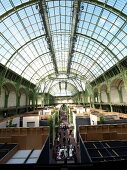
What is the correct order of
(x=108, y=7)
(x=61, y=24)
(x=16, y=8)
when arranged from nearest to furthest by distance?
(x=16, y=8), (x=108, y=7), (x=61, y=24)

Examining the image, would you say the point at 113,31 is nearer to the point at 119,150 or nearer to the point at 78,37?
the point at 78,37

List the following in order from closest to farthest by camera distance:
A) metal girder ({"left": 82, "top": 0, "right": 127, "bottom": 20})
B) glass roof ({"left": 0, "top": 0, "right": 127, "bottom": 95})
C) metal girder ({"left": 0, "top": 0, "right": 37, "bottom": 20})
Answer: metal girder ({"left": 0, "top": 0, "right": 37, "bottom": 20}), metal girder ({"left": 82, "top": 0, "right": 127, "bottom": 20}), glass roof ({"left": 0, "top": 0, "right": 127, "bottom": 95})

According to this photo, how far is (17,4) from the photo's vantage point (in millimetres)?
32156

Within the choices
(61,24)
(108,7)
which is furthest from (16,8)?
(108,7)

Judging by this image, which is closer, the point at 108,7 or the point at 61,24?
the point at 108,7

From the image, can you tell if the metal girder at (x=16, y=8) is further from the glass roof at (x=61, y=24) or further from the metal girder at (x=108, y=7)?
the metal girder at (x=108, y=7)

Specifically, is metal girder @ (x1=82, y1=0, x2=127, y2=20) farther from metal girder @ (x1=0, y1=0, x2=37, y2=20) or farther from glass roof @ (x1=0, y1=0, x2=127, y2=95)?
metal girder @ (x1=0, y1=0, x2=37, y2=20)

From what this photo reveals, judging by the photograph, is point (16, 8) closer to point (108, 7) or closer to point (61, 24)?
point (61, 24)

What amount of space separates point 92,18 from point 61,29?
10582mm

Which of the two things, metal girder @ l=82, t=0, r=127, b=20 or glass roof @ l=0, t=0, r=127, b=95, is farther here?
glass roof @ l=0, t=0, r=127, b=95

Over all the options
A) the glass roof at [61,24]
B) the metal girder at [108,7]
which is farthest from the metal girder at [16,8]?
the metal girder at [108,7]

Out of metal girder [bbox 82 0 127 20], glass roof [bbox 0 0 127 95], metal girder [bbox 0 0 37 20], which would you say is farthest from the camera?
glass roof [bbox 0 0 127 95]

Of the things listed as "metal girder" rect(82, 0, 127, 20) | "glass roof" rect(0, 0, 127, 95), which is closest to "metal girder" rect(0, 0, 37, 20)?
"glass roof" rect(0, 0, 127, 95)

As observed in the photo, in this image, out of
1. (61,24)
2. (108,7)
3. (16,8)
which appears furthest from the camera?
(61,24)
